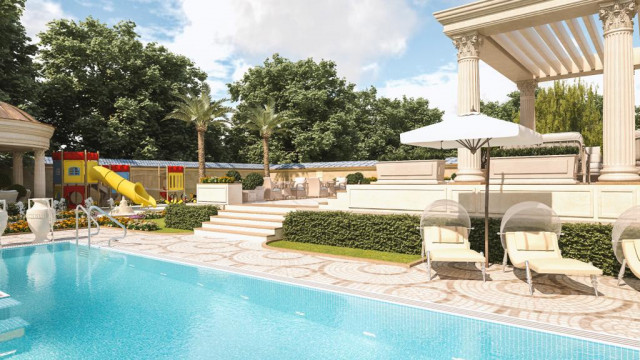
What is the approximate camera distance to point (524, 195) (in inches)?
350

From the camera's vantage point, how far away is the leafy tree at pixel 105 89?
98.7ft

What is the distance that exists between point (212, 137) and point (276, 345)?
35.0 meters

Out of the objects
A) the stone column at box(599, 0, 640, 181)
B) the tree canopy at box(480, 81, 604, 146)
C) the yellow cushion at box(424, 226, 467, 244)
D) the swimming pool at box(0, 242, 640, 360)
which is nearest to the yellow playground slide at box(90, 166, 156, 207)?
the swimming pool at box(0, 242, 640, 360)

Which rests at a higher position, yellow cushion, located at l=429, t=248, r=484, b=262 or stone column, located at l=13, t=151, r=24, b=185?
stone column, located at l=13, t=151, r=24, b=185

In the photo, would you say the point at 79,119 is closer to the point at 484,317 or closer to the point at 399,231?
the point at 399,231

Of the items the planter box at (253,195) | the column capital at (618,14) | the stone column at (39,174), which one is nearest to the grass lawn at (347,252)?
the planter box at (253,195)

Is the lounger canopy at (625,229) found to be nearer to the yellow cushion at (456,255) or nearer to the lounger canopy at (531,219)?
the lounger canopy at (531,219)

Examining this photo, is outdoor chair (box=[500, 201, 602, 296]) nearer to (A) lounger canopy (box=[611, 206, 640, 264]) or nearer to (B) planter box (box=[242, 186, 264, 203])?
(A) lounger canopy (box=[611, 206, 640, 264])

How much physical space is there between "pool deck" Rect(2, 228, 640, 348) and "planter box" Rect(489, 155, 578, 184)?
7.71 feet

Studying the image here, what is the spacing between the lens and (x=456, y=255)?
7.20 m

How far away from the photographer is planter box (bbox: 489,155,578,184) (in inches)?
348

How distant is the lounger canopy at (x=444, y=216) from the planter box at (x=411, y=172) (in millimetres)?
2001

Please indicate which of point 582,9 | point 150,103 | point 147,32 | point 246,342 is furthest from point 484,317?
point 147,32

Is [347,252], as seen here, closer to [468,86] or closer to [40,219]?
[468,86]
